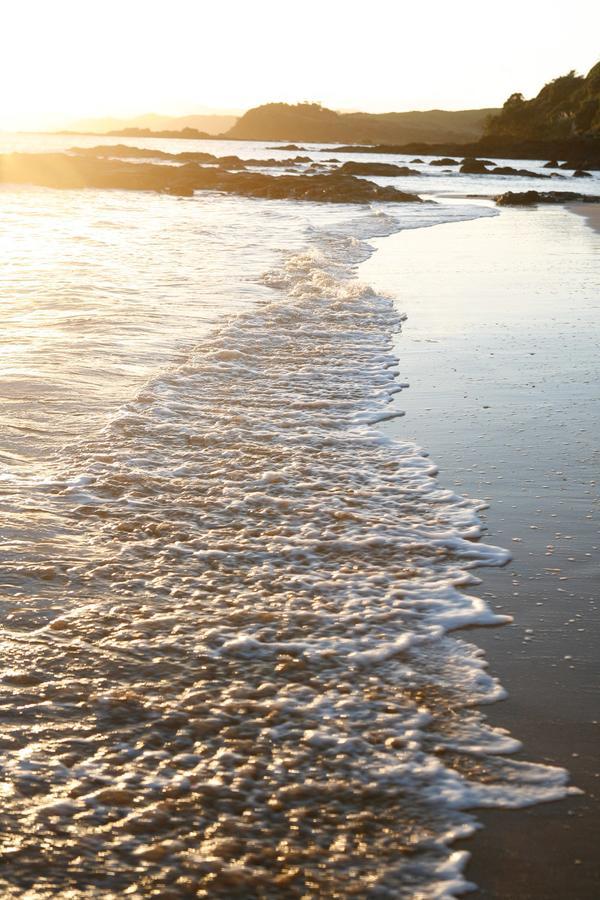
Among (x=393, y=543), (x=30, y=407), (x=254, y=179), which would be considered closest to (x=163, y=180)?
(x=254, y=179)

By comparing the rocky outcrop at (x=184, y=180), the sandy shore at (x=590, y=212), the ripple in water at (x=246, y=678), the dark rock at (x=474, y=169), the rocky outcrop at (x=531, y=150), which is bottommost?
the ripple in water at (x=246, y=678)

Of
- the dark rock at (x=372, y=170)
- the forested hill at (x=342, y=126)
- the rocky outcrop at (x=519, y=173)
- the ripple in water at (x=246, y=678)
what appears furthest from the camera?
the forested hill at (x=342, y=126)

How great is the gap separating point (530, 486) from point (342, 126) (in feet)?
553

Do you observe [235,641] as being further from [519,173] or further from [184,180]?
[519,173]

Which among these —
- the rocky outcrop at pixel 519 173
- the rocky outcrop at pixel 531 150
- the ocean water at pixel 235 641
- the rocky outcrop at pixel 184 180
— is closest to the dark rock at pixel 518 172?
the rocky outcrop at pixel 519 173

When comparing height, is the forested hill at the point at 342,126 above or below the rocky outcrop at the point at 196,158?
above

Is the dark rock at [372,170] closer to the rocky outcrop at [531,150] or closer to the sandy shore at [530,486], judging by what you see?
the rocky outcrop at [531,150]

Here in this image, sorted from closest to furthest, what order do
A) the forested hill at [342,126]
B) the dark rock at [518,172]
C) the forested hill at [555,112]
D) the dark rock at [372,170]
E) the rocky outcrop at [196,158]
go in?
the dark rock at [518,172] < the dark rock at [372,170] < the rocky outcrop at [196,158] < the forested hill at [555,112] < the forested hill at [342,126]

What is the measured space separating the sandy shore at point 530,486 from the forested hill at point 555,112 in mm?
78634

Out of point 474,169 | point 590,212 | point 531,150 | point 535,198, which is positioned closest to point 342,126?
point 531,150

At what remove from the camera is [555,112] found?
91.4 m

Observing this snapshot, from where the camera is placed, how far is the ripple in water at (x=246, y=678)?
8.25 ft

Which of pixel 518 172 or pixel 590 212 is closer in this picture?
pixel 590 212

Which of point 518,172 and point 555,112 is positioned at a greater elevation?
point 555,112
